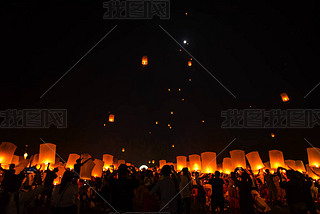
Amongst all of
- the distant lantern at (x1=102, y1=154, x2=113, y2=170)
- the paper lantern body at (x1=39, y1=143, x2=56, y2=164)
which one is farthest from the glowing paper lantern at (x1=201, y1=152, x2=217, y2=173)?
the paper lantern body at (x1=39, y1=143, x2=56, y2=164)

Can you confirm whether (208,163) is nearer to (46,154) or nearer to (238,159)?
(238,159)

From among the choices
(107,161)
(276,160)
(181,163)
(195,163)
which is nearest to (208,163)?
(195,163)

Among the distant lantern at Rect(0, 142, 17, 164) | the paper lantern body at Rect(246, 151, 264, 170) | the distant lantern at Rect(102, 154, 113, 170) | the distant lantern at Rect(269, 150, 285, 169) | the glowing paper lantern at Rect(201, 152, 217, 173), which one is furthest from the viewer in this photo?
the distant lantern at Rect(102, 154, 113, 170)

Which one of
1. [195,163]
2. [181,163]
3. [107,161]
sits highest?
[107,161]

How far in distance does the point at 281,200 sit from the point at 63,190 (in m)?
11.6

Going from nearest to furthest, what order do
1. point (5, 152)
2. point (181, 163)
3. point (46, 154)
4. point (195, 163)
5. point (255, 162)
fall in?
point (5, 152), point (46, 154), point (255, 162), point (195, 163), point (181, 163)

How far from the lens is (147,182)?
32.1 feet

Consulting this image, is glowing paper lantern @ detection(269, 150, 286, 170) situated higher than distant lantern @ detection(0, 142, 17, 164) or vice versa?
distant lantern @ detection(0, 142, 17, 164)

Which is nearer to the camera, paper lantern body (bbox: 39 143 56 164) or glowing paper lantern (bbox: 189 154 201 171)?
paper lantern body (bbox: 39 143 56 164)

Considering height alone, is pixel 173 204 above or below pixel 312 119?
below

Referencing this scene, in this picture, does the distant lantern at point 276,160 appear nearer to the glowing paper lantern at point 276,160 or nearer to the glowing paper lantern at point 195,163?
the glowing paper lantern at point 276,160

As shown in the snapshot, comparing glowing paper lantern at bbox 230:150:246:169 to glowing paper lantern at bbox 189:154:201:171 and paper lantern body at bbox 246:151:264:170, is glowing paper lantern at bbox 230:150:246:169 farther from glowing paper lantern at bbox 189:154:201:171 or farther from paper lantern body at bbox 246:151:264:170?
glowing paper lantern at bbox 189:154:201:171

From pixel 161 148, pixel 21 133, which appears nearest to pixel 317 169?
pixel 21 133

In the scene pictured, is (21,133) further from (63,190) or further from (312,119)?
(312,119)
